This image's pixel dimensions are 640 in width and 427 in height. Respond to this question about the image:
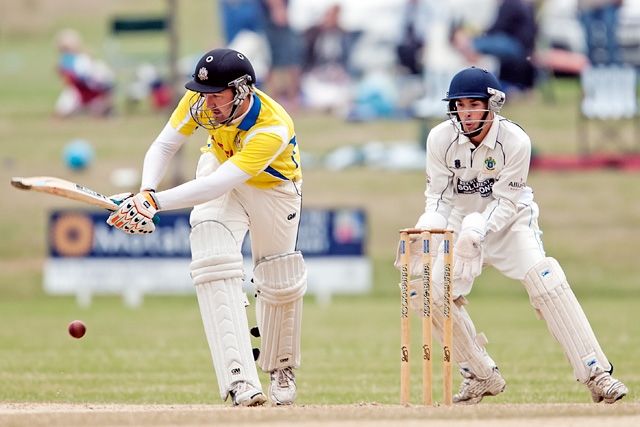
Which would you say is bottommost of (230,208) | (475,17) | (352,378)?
(352,378)

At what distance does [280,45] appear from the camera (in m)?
24.0

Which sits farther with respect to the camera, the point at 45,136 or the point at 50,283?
the point at 45,136

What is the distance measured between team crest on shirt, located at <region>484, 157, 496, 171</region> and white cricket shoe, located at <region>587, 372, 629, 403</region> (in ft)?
4.03

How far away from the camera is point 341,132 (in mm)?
23922

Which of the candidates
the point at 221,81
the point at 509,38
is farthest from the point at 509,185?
the point at 509,38

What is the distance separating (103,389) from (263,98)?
2771 millimetres

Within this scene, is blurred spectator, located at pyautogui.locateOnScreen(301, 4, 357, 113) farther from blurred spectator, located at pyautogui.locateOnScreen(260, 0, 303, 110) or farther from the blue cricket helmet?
the blue cricket helmet

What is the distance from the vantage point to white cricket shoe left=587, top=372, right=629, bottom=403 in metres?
6.48

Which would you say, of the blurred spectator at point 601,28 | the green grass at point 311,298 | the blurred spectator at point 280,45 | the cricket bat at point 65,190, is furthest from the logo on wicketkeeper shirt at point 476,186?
the blurred spectator at point 280,45

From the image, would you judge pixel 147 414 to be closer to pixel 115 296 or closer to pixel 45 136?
pixel 115 296

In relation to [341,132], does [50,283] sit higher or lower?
lower

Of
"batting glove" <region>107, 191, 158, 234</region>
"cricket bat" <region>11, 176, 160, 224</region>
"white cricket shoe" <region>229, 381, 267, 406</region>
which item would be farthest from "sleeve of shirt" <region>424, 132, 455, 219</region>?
"cricket bat" <region>11, 176, 160, 224</region>

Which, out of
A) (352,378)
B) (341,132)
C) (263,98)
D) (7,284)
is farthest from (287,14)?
(263,98)

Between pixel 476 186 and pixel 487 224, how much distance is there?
0.33 metres
